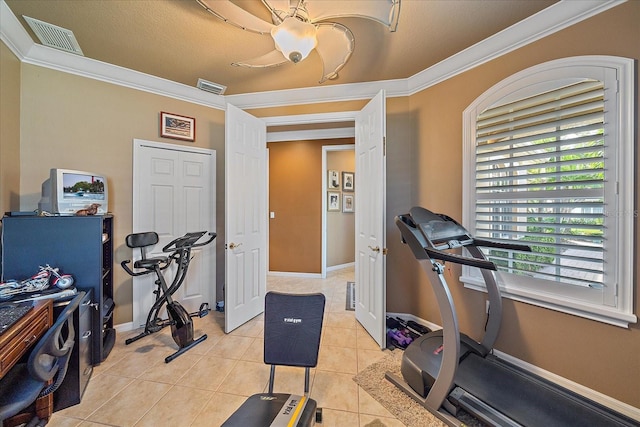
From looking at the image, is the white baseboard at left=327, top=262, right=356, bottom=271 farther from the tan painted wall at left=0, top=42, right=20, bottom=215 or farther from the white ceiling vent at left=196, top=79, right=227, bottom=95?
the tan painted wall at left=0, top=42, right=20, bottom=215

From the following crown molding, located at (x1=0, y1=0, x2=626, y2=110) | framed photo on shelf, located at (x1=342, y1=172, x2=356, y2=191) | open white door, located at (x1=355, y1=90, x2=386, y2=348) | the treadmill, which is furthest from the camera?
framed photo on shelf, located at (x1=342, y1=172, x2=356, y2=191)

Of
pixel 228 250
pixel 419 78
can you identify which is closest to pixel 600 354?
pixel 419 78

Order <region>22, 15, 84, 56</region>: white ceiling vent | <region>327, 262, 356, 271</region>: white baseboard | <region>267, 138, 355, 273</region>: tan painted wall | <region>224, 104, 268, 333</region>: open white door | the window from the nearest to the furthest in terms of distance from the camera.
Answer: the window
<region>22, 15, 84, 56</region>: white ceiling vent
<region>224, 104, 268, 333</region>: open white door
<region>267, 138, 355, 273</region>: tan painted wall
<region>327, 262, 356, 271</region>: white baseboard

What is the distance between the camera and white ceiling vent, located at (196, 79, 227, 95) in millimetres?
2656

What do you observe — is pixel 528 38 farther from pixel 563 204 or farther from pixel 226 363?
pixel 226 363

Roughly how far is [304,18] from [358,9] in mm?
371

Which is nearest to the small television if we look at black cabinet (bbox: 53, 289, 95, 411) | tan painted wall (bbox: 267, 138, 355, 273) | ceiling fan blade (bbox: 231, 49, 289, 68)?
black cabinet (bbox: 53, 289, 95, 411)

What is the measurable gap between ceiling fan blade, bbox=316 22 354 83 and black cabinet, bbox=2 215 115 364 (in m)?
2.12

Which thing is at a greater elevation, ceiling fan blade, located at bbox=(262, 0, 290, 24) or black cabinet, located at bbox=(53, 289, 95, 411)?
ceiling fan blade, located at bbox=(262, 0, 290, 24)

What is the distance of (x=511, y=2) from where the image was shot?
63.0 inches

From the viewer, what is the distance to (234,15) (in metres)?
1.44

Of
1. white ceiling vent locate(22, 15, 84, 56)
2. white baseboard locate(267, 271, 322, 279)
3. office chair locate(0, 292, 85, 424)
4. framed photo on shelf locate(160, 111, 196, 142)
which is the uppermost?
white ceiling vent locate(22, 15, 84, 56)

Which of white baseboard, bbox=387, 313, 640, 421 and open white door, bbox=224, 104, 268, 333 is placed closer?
white baseboard, bbox=387, 313, 640, 421

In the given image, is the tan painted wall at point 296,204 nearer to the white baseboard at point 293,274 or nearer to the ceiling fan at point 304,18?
the white baseboard at point 293,274
